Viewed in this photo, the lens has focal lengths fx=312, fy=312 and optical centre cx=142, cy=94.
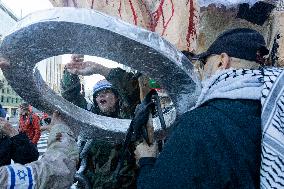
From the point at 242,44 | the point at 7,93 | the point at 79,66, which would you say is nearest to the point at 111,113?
the point at 79,66

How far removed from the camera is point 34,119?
23.3ft

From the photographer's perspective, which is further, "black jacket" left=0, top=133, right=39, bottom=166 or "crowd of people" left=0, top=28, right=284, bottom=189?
"black jacket" left=0, top=133, right=39, bottom=166

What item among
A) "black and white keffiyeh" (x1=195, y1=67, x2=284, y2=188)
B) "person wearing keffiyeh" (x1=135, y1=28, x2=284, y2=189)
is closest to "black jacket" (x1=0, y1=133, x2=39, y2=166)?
"person wearing keffiyeh" (x1=135, y1=28, x2=284, y2=189)

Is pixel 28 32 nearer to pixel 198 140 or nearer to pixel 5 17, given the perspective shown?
pixel 198 140

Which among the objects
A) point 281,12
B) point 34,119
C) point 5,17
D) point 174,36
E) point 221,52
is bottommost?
point 34,119

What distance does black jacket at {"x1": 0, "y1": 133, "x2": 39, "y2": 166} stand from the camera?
1.87 meters

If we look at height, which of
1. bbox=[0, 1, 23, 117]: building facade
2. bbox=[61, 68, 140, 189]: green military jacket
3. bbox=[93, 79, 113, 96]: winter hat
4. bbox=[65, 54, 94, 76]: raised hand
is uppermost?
bbox=[0, 1, 23, 117]: building facade

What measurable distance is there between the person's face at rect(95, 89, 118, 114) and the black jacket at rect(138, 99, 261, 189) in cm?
181

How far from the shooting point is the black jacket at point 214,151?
94 cm

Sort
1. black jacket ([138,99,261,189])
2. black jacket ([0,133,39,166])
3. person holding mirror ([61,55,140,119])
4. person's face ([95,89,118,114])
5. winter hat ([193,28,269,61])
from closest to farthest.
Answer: black jacket ([138,99,261,189]) < winter hat ([193,28,269,61]) < black jacket ([0,133,39,166]) < person holding mirror ([61,55,140,119]) < person's face ([95,89,118,114])

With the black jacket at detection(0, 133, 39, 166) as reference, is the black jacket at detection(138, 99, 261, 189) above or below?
above

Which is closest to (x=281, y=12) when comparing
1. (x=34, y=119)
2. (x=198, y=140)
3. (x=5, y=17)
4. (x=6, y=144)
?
(x=198, y=140)

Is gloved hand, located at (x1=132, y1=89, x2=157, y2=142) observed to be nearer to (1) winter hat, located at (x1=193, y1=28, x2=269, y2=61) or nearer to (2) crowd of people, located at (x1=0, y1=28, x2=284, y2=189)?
(2) crowd of people, located at (x1=0, y1=28, x2=284, y2=189)

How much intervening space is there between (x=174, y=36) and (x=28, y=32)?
4.78ft
